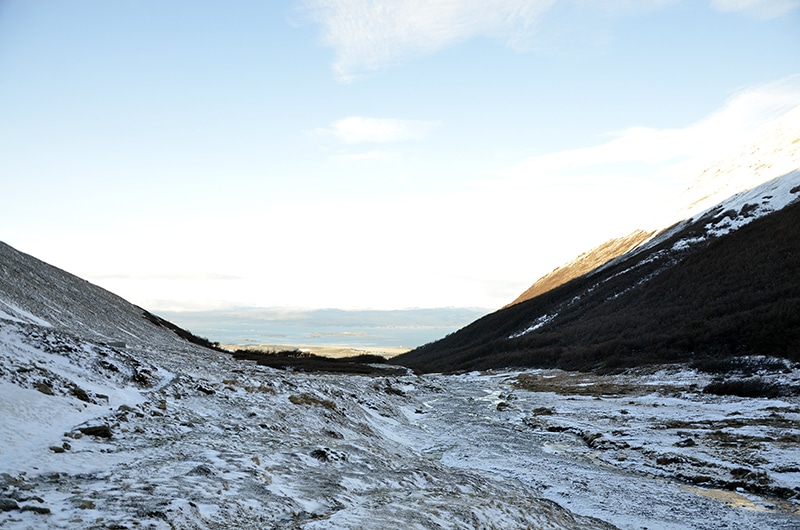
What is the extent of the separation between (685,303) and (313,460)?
225 ft

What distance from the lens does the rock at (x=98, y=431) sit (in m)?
12.4

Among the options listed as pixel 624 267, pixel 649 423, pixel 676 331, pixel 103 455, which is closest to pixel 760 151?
pixel 624 267

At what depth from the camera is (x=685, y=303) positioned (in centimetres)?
6850

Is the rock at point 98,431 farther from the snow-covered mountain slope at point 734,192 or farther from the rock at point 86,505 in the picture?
the snow-covered mountain slope at point 734,192

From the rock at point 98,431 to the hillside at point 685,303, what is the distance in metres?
46.6

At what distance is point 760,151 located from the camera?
13550cm

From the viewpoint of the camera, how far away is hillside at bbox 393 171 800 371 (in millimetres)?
51656

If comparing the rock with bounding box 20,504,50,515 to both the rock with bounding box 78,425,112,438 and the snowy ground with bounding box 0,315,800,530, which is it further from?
the rock with bounding box 78,425,112,438

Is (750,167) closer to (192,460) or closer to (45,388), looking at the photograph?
(192,460)

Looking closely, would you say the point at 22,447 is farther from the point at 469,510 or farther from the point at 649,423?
the point at 649,423

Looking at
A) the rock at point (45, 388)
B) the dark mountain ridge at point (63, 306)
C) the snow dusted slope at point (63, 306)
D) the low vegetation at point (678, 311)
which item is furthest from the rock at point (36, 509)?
the low vegetation at point (678, 311)

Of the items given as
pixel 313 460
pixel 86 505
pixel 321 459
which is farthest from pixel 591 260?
pixel 86 505

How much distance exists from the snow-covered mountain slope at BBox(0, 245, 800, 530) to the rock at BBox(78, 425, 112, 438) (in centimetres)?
11

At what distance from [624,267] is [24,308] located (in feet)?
325
